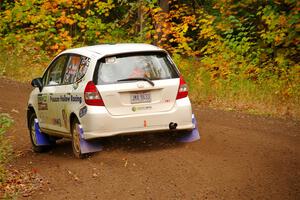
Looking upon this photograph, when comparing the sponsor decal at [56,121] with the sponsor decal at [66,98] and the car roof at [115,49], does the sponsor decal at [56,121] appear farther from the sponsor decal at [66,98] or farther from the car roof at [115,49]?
the car roof at [115,49]

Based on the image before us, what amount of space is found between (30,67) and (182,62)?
6912 mm

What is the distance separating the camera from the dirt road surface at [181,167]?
27.8 ft

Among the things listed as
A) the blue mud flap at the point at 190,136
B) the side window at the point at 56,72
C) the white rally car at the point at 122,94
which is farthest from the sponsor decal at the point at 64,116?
the blue mud flap at the point at 190,136

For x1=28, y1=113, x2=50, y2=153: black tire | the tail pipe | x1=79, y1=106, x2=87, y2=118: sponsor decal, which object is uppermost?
x1=79, y1=106, x2=87, y2=118: sponsor decal

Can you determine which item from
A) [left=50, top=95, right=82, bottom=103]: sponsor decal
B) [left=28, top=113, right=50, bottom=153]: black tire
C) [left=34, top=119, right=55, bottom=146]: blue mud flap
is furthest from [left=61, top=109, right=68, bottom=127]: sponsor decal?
[left=28, top=113, right=50, bottom=153]: black tire

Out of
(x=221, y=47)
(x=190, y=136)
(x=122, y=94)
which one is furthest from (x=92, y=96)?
(x=221, y=47)

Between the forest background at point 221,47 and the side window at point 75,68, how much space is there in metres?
4.15

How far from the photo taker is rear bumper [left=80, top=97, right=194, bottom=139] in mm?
10242

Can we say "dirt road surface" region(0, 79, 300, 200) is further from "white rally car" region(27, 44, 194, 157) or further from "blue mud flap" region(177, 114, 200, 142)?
"white rally car" region(27, 44, 194, 157)

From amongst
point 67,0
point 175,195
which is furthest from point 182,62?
point 175,195

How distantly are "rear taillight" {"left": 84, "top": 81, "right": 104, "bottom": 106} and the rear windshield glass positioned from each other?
6.3 inches

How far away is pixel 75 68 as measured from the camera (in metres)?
11.2

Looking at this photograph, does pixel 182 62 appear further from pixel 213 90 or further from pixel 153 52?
pixel 153 52

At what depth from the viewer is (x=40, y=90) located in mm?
12328
